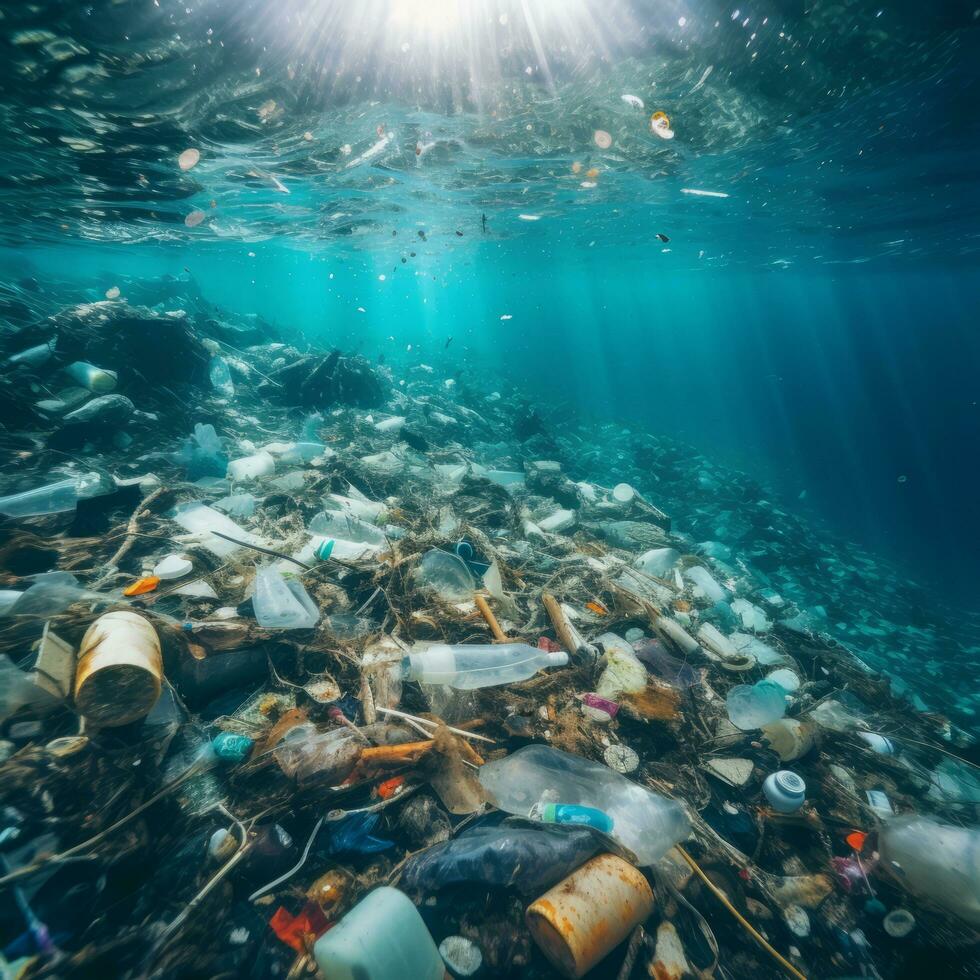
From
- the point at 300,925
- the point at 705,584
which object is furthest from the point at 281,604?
the point at 705,584

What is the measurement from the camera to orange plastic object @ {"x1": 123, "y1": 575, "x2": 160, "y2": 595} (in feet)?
9.21

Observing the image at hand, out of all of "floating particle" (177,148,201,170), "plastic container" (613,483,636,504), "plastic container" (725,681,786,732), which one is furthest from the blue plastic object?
"floating particle" (177,148,201,170)

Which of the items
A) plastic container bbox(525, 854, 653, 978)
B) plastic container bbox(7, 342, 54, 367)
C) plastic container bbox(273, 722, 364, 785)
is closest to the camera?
plastic container bbox(525, 854, 653, 978)

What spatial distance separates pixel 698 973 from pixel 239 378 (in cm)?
1354

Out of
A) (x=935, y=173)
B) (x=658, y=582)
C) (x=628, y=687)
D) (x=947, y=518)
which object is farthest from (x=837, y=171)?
(x=947, y=518)

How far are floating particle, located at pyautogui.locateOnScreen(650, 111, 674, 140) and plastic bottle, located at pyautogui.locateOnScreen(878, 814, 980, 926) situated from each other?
9.78 m

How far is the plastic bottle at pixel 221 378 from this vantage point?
9.85m

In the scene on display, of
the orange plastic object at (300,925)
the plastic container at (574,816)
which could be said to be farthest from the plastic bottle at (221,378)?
the plastic container at (574,816)

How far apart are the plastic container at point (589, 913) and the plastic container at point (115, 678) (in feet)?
6.34

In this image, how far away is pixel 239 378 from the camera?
37.2ft

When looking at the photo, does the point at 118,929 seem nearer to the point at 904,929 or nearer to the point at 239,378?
the point at 904,929

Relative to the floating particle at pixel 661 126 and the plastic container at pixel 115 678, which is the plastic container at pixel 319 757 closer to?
the plastic container at pixel 115 678

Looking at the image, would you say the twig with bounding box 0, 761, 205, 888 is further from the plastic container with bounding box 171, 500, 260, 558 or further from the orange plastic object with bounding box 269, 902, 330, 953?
the plastic container with bounding box 171, 500, 260, 558

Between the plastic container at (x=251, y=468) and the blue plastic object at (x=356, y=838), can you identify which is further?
the plastic container at (x=251, y=468)
